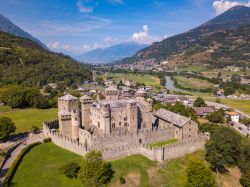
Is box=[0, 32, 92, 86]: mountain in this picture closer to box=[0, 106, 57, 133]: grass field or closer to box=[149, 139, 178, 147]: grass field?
box=[0, 106, 57, 133]: grass field

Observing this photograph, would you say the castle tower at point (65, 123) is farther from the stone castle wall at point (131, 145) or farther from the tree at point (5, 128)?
the tree at point (5, 128)

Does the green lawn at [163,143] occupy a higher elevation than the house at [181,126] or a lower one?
lower

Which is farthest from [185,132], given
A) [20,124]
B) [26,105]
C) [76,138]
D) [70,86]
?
[70,86]

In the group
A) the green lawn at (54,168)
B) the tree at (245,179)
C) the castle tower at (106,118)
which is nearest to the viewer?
the green lawn at (54,168)

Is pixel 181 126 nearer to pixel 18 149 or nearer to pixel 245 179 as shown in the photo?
pixel 245 179

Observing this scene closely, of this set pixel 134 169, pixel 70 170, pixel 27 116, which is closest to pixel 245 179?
pixel 134 169

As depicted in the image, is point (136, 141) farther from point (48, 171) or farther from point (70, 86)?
point (70, 86)

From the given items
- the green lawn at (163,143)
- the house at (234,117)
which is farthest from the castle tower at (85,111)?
the house at (234,117)

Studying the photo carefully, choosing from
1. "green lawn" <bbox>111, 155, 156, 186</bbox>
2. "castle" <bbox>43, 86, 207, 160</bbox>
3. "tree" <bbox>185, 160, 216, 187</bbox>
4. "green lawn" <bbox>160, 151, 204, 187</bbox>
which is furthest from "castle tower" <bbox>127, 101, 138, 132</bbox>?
"tree" <bbox>185, 160, 216, 187</bbox>

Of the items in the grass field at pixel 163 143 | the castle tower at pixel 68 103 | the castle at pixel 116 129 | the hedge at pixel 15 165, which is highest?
the castle tower at pixel 68 103
